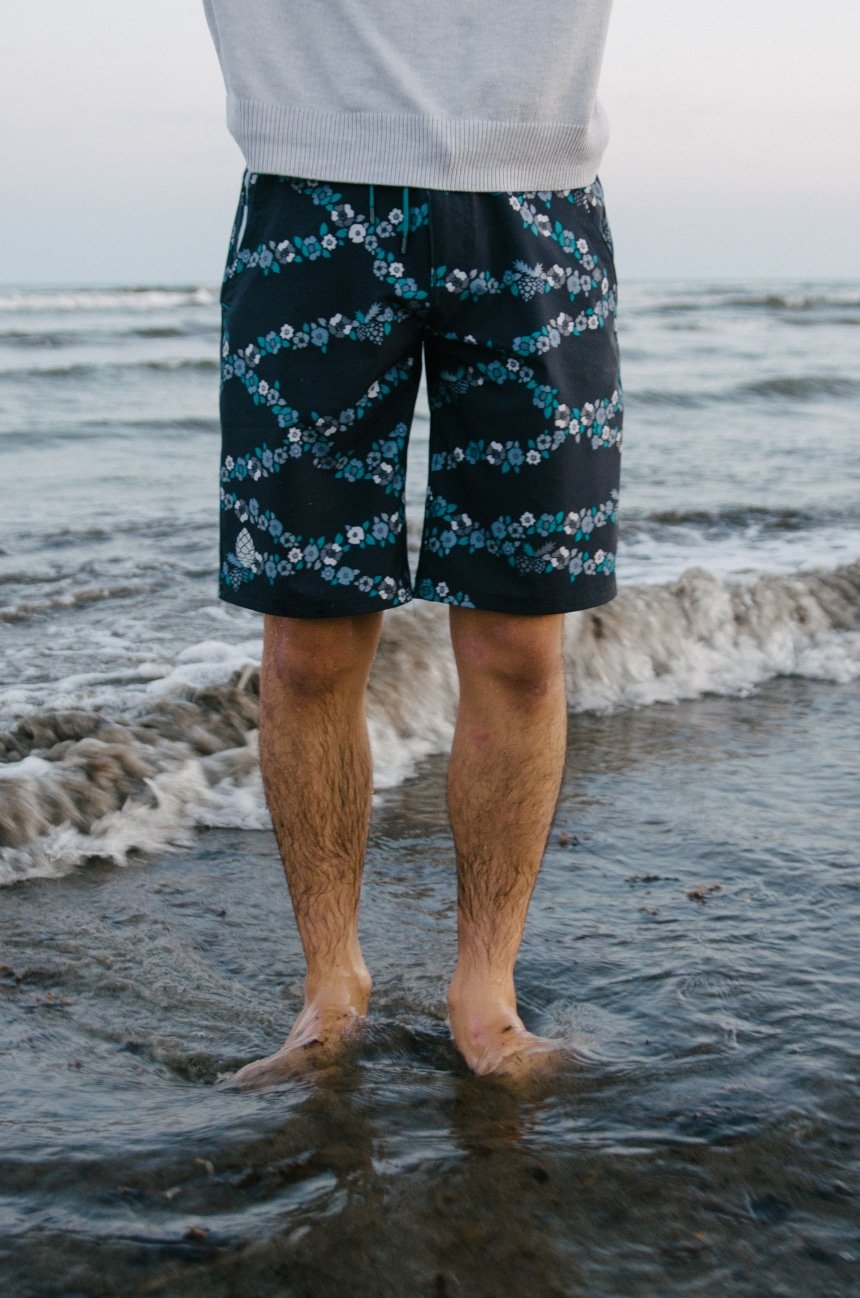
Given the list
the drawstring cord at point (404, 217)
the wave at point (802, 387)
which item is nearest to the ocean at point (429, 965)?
the drawstring cord at point (404, 217)

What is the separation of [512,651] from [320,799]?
0.36 metres

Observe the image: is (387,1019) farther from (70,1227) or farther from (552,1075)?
(70,1227)

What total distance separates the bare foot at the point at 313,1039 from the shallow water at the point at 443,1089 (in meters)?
0.03

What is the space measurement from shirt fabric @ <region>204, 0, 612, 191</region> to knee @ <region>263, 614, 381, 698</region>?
0.61 m

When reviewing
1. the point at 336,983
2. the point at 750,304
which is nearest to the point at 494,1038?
the point at 336,983

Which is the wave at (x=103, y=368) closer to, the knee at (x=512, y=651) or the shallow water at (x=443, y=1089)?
the shallow water at (x=443, y=1089)

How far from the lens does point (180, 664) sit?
4.15m

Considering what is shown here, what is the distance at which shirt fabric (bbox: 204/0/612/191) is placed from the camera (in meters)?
1.73

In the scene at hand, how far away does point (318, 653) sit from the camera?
192cm

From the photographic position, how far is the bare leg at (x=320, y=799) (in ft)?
6.40

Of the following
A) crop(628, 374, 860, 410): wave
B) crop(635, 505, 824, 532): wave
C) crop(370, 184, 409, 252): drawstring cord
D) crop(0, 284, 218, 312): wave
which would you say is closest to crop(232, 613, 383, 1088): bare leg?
crop(370, 184, 409, 252): drawstring cord

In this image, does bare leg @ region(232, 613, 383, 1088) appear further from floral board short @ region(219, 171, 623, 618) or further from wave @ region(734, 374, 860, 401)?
wave @ region(734, 374, 860, 401)

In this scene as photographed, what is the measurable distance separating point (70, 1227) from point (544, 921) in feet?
3.93

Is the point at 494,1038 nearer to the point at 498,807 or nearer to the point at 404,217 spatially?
the point at 498,807
